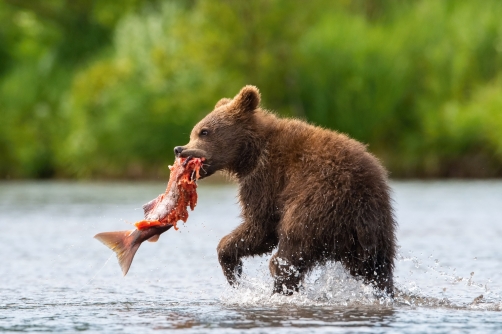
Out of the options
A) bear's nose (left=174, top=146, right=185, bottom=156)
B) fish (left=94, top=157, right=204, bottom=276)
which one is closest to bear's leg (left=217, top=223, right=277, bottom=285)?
fish (left=94, top=157, right=204, bottom=276)

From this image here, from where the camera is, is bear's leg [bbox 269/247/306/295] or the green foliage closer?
bear's leg [bbox 269/247/306/295]

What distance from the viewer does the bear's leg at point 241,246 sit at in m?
8.68

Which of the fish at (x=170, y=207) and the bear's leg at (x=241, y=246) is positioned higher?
the fish at (x=170, y=207)

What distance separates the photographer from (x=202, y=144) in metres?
8.97

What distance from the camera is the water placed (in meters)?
7.53

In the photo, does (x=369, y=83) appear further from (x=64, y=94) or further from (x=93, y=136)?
(x=64, y=94)

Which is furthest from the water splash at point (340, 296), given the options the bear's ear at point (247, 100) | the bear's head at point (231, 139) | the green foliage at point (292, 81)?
the green foliage at point (292, 81)

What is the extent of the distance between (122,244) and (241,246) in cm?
98

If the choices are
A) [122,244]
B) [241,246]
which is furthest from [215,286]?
[122,244]

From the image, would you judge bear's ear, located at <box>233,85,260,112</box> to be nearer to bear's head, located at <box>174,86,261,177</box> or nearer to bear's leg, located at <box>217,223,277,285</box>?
bear's head, located at <box>174,86,261,177</box>

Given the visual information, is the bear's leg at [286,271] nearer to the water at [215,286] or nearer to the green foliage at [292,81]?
the water at [215,286]

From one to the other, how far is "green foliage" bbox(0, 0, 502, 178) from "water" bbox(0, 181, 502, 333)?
13693mm

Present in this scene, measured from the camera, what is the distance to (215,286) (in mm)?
9914

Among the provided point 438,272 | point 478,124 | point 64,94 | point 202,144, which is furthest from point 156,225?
point 64,94
